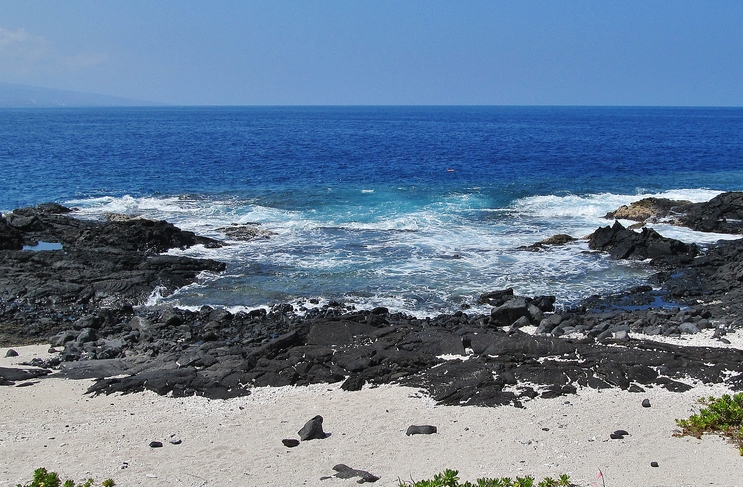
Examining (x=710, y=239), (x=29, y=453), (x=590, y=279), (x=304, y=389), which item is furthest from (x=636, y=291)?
(x=29, y=453)

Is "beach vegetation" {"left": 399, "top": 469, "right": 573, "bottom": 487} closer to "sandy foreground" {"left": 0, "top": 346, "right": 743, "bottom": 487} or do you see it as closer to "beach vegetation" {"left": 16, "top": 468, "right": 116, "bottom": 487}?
"sandy foreground" {"left": 0, "top": 346, "right": 743, "bottom": 487}

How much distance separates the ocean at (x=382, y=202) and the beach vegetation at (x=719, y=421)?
1109 centimetres

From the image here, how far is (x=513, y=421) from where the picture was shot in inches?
563

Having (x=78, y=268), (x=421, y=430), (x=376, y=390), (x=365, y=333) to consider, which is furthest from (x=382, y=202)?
(x=421, y=430)

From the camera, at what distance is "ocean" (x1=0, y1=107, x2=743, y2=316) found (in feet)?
89.7

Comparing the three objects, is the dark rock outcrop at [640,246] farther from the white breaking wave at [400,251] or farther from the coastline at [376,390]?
the coastline at [376,390]

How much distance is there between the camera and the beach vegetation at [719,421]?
516 inches

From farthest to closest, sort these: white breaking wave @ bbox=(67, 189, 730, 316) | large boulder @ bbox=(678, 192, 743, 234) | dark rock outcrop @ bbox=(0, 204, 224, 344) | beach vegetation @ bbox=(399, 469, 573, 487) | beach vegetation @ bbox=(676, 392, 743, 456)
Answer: large boulder @ bbox=(678, 192, 743, 234) < white breaking wave @ bbox=(67, 189, 730, 316) < dark rock outcrop @ bbox=(0, 204, 224, 344) < beach vegetation @ bbox=(676, 392, 743, 456) < beach vegetation @ bbox=(399, 469, 573, 487)

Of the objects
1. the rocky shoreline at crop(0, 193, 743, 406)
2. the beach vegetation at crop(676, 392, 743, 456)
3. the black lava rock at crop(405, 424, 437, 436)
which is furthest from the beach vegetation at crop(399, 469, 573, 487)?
the rocky shoreline at crop(0, 193, 743, 406)

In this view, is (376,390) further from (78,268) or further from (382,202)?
(382,202)

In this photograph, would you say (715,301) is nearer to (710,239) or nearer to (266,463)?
(710,239)

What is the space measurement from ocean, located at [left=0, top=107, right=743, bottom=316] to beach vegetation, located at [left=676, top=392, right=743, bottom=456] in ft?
36.4

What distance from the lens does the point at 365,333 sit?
19797 mm

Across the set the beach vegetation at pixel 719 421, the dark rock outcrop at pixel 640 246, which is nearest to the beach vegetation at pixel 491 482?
the beach vegetation at pixel 719 421
